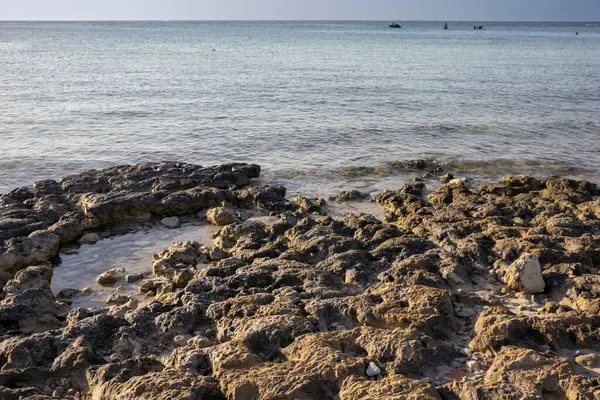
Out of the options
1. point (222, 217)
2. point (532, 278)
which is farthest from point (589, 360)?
point (222, 217)

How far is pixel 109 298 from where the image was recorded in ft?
28.8

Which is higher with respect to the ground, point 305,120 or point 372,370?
point 305,120

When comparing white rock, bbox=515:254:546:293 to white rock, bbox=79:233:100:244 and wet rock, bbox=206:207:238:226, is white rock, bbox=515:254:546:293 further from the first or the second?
white rock, bbox=79:233:100:244

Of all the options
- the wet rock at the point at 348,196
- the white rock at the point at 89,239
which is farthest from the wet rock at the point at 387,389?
the wet rock at the point at 348,196

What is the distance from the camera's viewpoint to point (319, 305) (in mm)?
7477

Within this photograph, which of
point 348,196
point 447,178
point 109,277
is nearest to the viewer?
point 109,277

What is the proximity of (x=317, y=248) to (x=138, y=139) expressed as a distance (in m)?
13.4

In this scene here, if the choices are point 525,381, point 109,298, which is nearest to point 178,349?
point 109,298

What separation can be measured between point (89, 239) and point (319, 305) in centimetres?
623

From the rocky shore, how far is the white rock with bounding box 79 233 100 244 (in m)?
0.04

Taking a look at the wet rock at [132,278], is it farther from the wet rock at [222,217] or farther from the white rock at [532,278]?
the white rock at [532,278]

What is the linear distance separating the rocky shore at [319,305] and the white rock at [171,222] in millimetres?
64

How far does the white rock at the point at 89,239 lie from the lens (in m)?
11.6

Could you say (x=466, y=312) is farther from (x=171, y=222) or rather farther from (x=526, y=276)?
(x=171, y=222)
